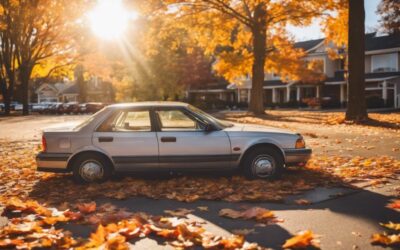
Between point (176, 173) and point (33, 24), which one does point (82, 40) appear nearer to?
point (33, 24)

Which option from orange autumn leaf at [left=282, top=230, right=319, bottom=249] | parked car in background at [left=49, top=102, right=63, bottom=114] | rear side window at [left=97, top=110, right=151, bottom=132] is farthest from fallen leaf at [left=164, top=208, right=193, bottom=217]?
parked car in background at [left=49, top=102, right=63, bottom=114]

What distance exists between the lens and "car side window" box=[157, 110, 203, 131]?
813 centimetres

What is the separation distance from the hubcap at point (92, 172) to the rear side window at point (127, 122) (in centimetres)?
66

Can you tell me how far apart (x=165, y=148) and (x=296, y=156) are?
233 centimetres

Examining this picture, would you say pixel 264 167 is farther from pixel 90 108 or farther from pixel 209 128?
pixel 90 108

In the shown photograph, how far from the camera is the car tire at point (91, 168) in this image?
803 centimetres

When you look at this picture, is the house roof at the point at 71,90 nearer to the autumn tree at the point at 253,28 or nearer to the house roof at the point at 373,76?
the house roof at the point at 373,76

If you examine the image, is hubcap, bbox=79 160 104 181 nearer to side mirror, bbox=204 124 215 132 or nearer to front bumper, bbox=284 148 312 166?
side mirror, bbox=204 124 215 132

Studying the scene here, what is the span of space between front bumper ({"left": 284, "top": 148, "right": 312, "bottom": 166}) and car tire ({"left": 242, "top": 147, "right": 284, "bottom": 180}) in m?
0.12

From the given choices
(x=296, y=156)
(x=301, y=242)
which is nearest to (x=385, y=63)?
(x=296, y=156)

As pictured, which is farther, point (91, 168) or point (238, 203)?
point (91, 168)

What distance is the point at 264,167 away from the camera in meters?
7.91

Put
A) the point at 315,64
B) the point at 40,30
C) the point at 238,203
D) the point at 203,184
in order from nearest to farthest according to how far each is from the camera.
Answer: the point at 238,203 < the point at 203,184 < the point at 315,64 < the point at 40,30

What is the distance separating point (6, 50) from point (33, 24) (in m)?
6.12
